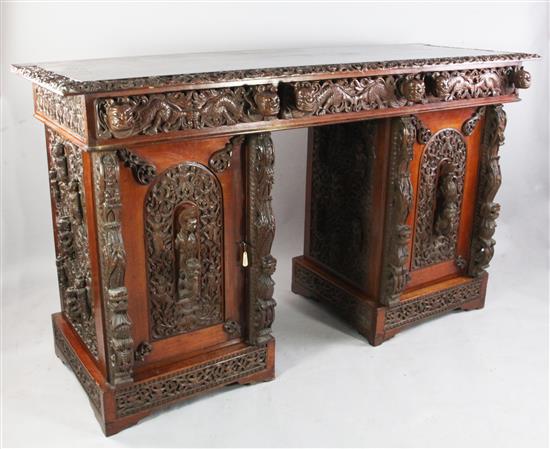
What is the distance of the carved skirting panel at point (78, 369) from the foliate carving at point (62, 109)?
81 centimetres

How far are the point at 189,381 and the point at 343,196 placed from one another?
3.23 ft

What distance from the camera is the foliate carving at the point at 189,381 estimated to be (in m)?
2.18

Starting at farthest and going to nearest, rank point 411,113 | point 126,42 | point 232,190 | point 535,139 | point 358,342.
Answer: point 535,139, point 126,42, point 358,342, point 411,113, point 232,190

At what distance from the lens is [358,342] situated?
2740 mm

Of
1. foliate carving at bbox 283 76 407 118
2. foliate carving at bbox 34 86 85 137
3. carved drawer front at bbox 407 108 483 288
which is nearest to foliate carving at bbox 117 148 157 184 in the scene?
foliate carving at bbox 34 86 85 137

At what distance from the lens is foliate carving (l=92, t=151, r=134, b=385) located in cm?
191

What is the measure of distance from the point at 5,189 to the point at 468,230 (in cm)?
201

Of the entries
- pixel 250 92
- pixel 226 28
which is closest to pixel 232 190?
pixel 250 92

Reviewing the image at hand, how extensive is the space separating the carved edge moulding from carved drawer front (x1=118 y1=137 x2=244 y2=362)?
4.1 inches

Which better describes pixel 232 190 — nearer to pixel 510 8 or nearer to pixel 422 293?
pixel 422 293

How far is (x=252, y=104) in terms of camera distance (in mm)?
2082

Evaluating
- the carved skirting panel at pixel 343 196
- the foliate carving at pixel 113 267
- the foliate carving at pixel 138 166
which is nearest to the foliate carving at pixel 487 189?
the carved skirting panel at pixel 343 196

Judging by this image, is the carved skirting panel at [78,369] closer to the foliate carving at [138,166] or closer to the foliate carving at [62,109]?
the foliate carving at [138,166]

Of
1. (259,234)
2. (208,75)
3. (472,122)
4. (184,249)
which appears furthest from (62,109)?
(472,122)
